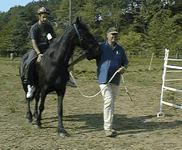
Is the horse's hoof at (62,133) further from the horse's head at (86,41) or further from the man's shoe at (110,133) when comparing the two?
the horse's head at (86,41)

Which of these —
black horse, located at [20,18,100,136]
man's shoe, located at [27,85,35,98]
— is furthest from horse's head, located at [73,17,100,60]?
man's shoe, located at [27,85,35,98]

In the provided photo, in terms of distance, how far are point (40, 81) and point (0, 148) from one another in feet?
5.81

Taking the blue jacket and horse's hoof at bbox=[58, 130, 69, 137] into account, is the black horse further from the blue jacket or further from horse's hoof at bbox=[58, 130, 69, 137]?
the blue jacket

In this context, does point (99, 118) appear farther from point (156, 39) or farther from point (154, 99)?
point (156, 39)

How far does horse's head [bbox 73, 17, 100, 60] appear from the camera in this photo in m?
5.27

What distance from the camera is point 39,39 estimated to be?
6.32m

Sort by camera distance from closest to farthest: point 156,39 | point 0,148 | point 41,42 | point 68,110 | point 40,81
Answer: point 0,148
point 40,81
point 41,42
point 68,110
point 156,39

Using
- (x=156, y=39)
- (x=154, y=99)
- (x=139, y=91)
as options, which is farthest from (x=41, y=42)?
(x=156, y=39)

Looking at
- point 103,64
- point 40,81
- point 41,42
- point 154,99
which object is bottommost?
point 154,99

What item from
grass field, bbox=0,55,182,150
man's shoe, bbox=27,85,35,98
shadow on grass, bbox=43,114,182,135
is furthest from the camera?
man's shoe, bbox=27,85,35,98

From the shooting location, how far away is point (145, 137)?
5.34 metres

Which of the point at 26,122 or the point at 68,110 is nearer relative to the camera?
the point at 26,122

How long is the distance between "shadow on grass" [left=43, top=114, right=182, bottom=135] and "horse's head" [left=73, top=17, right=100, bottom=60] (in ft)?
5.94

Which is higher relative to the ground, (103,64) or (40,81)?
(103,64)
